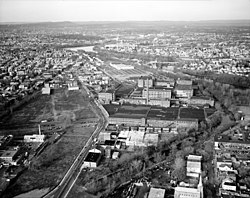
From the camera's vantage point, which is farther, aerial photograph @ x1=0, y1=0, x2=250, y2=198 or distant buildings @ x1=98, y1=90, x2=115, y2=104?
distant buildings @ x1=98, y1=90, x2=115, y2=104

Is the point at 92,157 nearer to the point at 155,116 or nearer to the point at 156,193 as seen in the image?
the point at 156,193

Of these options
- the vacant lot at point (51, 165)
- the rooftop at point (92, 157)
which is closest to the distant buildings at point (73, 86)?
the vacant lot at point (51, 165)

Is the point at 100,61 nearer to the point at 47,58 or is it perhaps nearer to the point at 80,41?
the point at 47,58

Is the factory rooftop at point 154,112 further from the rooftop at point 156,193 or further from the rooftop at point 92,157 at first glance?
the rooftop at point 156,193

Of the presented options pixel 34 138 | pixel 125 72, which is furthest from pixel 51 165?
Result: pixel 125 72

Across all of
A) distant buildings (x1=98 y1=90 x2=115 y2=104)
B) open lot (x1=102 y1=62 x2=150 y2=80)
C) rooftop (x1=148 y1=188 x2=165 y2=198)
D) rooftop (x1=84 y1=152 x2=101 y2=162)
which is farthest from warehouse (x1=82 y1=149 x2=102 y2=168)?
open lot (x1=102 y1=62 x2=150 y2=80)

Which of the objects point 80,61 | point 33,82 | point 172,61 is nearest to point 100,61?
point 80,61

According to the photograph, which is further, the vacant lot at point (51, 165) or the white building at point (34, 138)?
the white building at point (34, 138)

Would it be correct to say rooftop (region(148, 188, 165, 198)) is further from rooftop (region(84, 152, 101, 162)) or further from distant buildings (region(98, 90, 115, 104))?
distant buildings (region(98, 90, 115, 104))
